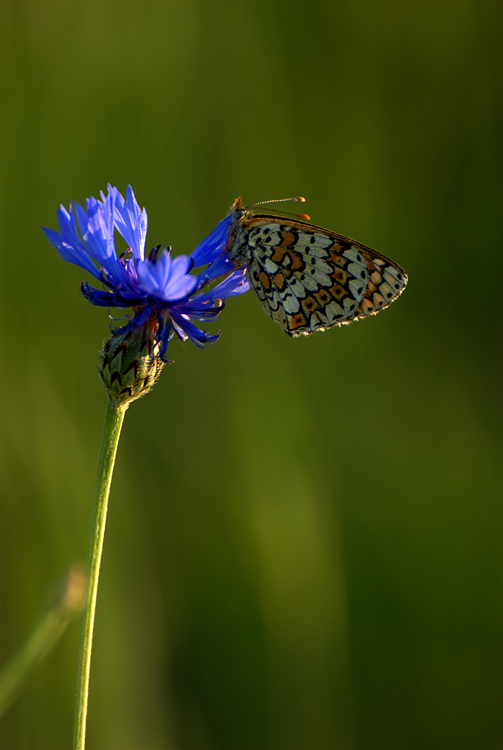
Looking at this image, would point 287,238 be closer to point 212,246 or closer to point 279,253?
point 279,253

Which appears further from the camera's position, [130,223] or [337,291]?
[337,291]

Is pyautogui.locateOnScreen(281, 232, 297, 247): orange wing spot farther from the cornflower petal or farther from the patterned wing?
the cornflower petal

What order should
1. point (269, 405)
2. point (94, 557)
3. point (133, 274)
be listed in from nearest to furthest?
point (94, 557), point (133, 274), point (269, 405)

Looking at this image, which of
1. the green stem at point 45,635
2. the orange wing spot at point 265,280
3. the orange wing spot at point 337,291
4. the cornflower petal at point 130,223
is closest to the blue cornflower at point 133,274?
the cornflower petal at point 130,223

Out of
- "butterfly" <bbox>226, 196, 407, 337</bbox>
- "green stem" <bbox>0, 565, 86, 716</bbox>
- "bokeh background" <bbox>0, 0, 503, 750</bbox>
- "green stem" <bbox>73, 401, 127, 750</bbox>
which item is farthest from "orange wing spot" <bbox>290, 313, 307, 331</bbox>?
"bokeh background" <bbox>0, 0, 503, 750</bbox>

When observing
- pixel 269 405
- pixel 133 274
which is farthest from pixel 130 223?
pixel 269 405

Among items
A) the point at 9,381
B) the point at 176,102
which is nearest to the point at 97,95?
the point at 176,102

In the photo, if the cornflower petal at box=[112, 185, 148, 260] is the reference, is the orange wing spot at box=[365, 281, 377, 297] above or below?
below
